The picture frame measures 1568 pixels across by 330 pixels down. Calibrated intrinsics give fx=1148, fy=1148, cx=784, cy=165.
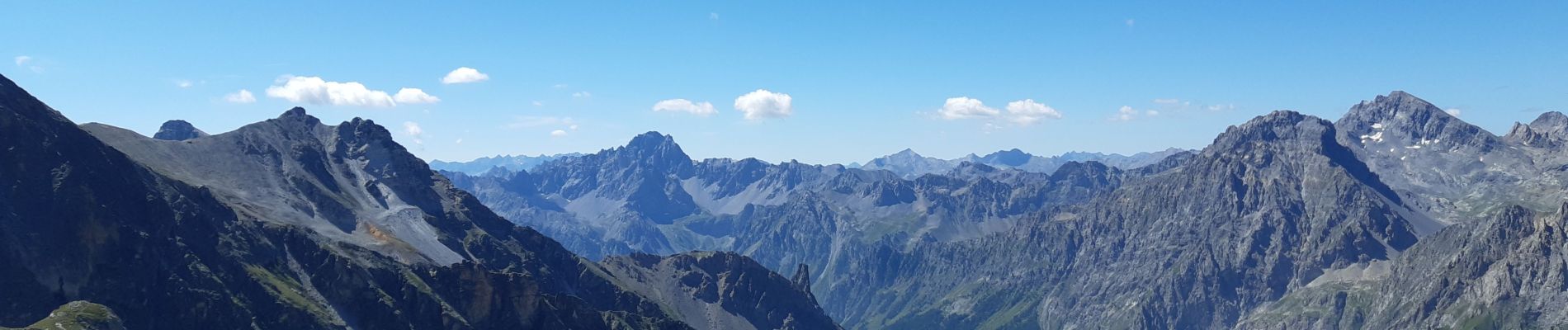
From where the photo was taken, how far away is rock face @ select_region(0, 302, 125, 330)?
13462 cm

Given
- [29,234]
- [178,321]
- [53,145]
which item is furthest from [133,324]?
[53,145]

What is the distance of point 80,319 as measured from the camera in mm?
141000

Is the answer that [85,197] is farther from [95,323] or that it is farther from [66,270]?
[95,323]

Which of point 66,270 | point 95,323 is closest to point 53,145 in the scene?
point 66,270

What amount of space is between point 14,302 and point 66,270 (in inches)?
535

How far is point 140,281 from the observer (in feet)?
614

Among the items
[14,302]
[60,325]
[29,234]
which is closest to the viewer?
[60,325]

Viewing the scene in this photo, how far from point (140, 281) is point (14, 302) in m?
21.9

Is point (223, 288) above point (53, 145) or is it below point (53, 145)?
below

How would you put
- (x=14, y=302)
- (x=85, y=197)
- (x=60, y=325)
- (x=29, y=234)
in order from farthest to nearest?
1. (x=85, y=197)
2. (x=29, y=234)
3. (x=14, y=302)
4. (x=60, y=325)

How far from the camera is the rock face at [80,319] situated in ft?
442

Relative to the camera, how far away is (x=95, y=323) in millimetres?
142875

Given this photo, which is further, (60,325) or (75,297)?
(75,297)

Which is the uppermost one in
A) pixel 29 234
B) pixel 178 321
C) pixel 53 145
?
pixel 53 145
